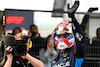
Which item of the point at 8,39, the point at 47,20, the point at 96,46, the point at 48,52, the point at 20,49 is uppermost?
the point at 47,20

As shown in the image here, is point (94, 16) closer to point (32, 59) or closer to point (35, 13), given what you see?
point (35, 13)

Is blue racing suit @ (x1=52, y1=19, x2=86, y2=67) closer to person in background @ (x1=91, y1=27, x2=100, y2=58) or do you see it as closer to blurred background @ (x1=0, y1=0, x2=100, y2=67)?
blurred background @ (x1=0, y1=0, x2=100, y2=67)

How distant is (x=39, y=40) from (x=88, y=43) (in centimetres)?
93

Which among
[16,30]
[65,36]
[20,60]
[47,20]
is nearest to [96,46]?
[47,20]

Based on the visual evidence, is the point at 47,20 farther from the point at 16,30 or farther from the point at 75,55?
the point at 75,55

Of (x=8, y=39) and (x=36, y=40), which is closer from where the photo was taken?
(x=8, y=39)

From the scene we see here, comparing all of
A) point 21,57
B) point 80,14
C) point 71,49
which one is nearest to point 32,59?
point 21,57

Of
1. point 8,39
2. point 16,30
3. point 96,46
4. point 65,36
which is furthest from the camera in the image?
point 96,46

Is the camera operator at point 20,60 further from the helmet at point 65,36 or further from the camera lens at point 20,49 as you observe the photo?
the helmet at point 65,36

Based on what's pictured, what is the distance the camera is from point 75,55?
2.38m

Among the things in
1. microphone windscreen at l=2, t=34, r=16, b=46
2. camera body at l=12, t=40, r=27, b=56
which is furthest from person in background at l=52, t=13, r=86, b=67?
microphone windscreen at l=2, t=34, r=16, b=46

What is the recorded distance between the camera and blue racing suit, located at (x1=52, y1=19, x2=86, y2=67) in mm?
2359

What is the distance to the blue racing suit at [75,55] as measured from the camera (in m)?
2.36

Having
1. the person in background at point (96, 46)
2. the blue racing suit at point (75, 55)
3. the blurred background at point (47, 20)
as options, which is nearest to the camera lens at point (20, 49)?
the blue racing suit at point (75, 55)
